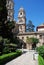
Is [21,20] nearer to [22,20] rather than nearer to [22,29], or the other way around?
[22,20]

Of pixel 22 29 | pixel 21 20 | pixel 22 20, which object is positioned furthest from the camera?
pixel 21 20

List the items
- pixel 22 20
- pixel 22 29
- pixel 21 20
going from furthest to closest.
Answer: pixel 21 20 < pixel 22 20 < pixel 22 29

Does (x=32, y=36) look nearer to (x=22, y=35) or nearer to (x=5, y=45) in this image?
(x=22, y=35)

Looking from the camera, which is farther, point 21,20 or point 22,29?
point 21,20

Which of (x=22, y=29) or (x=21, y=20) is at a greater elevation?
(x=21, y=20)

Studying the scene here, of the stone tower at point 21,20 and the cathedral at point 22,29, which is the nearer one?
the cathedral at point 22,29

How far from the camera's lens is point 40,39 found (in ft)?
174

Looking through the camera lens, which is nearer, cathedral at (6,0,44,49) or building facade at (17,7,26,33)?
cathedral at (6,0,44,49)

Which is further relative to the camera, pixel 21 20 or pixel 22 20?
pixel 21 20

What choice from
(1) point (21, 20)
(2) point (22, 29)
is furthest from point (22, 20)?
(2) point (22, 29)

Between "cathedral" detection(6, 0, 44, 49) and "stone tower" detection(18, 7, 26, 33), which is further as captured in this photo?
"stone tower" detection(18, 7, 26, 33)

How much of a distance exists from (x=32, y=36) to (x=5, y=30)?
2670 centimetres

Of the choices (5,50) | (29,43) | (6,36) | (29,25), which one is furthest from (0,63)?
(29,25)

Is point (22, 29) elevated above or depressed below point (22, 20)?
below
